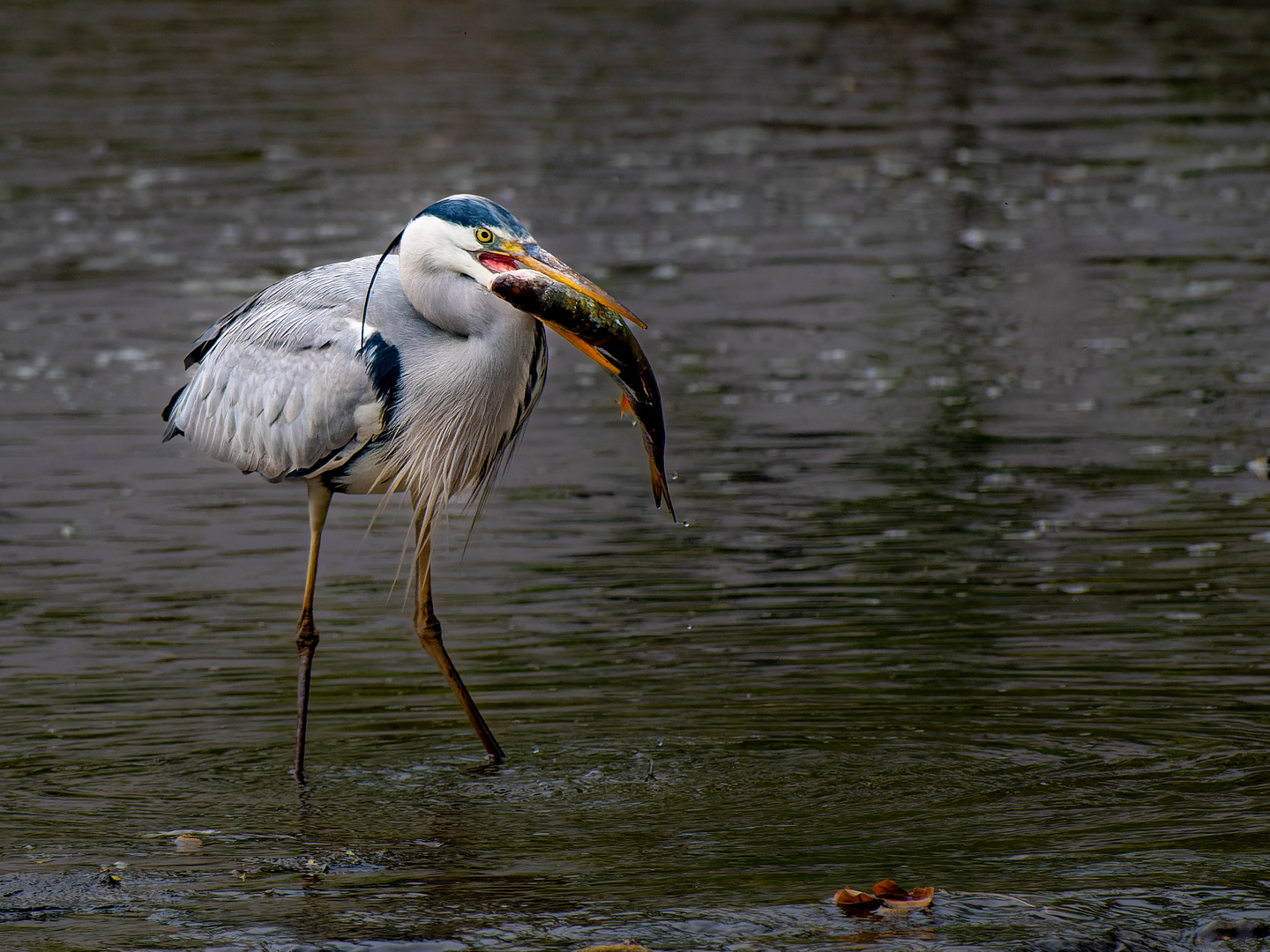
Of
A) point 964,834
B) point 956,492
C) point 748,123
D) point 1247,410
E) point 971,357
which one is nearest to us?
point 964,834

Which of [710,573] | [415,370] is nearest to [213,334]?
[415,370]

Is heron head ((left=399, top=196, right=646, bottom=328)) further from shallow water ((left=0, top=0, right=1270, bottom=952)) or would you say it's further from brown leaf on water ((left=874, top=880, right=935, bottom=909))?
brown leaf on water ((left=874, top=880, right=935, bottom=909))

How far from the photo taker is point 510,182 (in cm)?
1614

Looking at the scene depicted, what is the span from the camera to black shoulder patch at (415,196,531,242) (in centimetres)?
563

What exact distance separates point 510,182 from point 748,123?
3.50 m

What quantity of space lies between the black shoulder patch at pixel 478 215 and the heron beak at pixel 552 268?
0.17ft

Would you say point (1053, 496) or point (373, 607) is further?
point (1053, 496)

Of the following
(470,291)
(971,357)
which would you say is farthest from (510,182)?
(470,291)

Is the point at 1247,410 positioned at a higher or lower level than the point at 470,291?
lower

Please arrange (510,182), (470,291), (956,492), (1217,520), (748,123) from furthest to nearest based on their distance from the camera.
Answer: (748,123) → (510,182) → (956,492) → (1217,520) → (470,291)

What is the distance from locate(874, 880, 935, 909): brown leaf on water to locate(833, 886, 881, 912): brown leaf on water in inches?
0.8

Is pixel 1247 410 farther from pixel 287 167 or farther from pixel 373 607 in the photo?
pixel 287 167

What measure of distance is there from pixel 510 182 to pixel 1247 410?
768 centimetres

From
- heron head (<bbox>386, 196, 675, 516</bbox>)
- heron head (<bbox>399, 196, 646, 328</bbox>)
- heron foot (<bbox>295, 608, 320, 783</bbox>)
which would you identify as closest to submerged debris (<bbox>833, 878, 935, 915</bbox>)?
heron head (<bbox>386, 196, 675, 516</bbox>)
